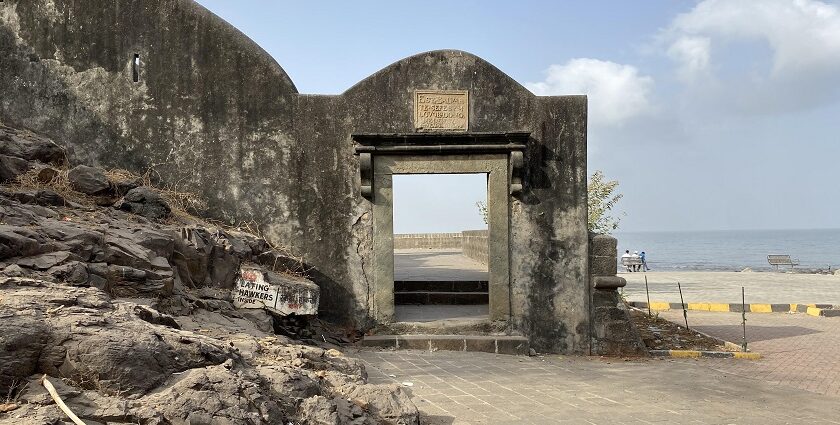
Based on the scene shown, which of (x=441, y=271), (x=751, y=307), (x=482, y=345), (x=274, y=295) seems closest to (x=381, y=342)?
(x=482, y=345)

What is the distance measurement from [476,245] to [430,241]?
9382mm

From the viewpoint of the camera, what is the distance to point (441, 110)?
939 cm

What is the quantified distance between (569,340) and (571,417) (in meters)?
3.91

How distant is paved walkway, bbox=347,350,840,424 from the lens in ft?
19.0

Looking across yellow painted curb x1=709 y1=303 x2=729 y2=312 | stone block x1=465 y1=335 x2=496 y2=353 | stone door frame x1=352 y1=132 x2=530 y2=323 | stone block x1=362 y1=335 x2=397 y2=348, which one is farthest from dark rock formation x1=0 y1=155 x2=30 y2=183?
yellow painted curb x1=709 y1=303 x2=729 y2=312

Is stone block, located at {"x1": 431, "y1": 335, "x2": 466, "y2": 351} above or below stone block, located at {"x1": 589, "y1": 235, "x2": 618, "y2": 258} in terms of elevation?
below

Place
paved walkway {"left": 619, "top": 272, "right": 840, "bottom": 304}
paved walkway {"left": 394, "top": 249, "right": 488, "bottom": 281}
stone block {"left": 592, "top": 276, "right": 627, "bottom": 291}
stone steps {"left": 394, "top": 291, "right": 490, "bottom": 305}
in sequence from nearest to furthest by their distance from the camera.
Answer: stone block {"left": 592, "top": 276, "right": 627, "bottom": 291} → stone steps {"left": 394, "top": 291, "right": 490, "bottom": 305} → paved walkway {"left": 394, "top": 249, "right": 488, "bottom": 281} → paved walkway {"left": 619, "top": 272, "right": 840, "bottom": 304}

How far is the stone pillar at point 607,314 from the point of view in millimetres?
9539

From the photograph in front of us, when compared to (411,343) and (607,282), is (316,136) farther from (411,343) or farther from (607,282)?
(607,282)

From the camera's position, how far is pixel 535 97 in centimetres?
948

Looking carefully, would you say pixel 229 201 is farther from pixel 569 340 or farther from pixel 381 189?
pixel 569 340

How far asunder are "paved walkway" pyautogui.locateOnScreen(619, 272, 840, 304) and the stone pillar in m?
10.4

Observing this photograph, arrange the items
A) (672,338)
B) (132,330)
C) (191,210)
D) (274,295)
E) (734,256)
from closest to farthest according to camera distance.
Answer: (132,330) < (274,295) < (191,210) < (672,338) < (734,256)

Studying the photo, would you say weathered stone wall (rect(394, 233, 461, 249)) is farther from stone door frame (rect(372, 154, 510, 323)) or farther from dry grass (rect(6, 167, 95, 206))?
dry grass (rect(6, 167, 95, 206))
